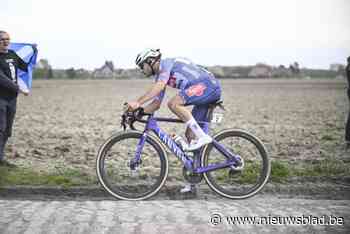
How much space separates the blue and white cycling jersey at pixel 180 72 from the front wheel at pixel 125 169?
2.51ft

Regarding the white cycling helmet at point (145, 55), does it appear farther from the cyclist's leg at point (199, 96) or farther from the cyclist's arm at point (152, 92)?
the cyclist's leg at point (199, 96)

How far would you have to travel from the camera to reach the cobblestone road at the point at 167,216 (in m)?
4.68

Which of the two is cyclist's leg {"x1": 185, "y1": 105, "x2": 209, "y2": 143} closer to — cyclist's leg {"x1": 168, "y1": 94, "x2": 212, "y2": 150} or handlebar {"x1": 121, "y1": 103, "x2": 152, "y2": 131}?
cyclist's leg {"x1": 168, "y1": 94, "x2": 212, "y2": 150}

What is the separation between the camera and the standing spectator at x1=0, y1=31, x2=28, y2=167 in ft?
22.9

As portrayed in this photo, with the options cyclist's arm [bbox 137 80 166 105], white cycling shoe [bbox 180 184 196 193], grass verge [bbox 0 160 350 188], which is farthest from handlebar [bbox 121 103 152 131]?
grass verge [bbox 0 160 350 188]

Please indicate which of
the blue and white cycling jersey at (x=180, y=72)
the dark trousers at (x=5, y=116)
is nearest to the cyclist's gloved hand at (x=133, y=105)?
the blue and white cycling jersey at (x=180, y=72)

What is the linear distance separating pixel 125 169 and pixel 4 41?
8.64ft

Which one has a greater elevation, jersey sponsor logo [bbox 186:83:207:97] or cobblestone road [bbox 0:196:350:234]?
jersey sponsor logo [bbox 186:83:207:97]

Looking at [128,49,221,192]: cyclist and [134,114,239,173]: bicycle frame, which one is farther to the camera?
[134,114,239,173]: bicycle frame

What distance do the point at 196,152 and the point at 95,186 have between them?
1608 mm

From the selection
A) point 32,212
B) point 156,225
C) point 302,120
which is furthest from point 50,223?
point 302,120

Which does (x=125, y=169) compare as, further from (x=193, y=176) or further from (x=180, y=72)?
(x=180, y=72)

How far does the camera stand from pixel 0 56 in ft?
23.2

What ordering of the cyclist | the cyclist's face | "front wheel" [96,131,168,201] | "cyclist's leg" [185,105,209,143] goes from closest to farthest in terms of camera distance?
the cyclist, "front wheel" [96,131,168,201], "cyclist's leg" [185,105,209,143], the cyclist's face
